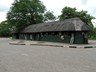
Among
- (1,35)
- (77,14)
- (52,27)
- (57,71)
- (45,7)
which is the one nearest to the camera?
(57,71)

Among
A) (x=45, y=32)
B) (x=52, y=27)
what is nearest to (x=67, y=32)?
(x=52, y=27)

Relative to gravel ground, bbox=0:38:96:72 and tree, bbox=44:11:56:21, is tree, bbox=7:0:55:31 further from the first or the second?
gravel ground, bbox=0:38:96:72

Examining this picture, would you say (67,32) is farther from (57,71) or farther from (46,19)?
(46,19)

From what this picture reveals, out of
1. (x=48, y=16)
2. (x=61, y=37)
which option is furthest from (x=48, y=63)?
(x=48, y=16)

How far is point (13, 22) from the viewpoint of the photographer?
63906 mm

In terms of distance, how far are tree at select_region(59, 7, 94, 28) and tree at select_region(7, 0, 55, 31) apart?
7206 mm

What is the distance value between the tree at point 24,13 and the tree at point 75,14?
7.21 metres

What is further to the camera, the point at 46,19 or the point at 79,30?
the point at 46,19

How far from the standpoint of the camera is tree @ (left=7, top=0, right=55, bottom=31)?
6366 centimetres

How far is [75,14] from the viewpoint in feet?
207

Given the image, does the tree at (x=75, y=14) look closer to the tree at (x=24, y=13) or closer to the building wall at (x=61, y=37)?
the tree at (x=24, y=13)

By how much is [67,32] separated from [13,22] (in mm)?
30584

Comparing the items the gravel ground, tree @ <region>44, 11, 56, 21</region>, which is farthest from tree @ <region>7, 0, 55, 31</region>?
the gravel ground

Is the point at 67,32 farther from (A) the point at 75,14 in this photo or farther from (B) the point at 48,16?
(B) the point at 48,16
